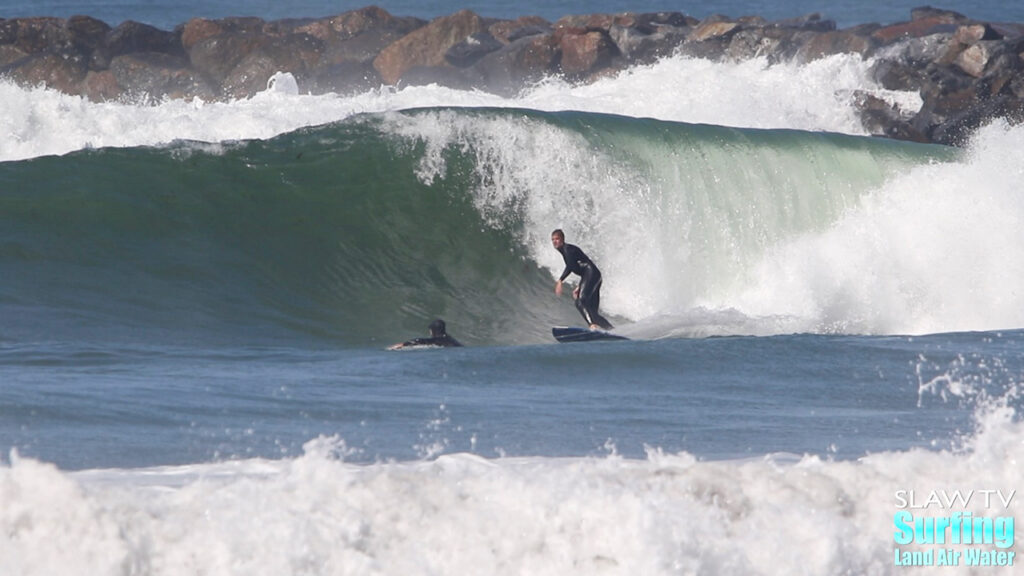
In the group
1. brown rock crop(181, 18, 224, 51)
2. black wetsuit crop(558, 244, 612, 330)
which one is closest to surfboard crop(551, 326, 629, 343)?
black wetsuit crop(558, 244, 612, 330)

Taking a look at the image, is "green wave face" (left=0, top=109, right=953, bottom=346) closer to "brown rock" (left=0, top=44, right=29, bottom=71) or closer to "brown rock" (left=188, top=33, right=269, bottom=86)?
"brown rock" (left=188, top=33, right=269, bottom=86)

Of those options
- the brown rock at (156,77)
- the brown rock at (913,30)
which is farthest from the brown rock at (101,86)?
the brown rock at (913,30)

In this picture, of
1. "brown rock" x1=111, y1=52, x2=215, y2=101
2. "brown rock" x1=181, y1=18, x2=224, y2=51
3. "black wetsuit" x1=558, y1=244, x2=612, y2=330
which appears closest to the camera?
"black wetsuit" x1=558, y1=244, x2=612, y2=330

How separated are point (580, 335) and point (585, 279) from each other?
4.79ft

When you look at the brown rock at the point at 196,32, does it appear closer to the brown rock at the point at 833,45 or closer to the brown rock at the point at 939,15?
the brown rock at the point at 833,45

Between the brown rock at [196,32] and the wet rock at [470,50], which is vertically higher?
the brown rock at [196,32]

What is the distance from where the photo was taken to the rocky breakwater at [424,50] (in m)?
30.1

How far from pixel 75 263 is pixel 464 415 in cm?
623

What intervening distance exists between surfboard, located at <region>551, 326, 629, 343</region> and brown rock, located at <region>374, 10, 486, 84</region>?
22.0 m

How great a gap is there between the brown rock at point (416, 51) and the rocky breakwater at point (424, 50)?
36 millimetres

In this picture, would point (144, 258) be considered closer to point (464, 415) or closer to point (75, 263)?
point (75, 263)

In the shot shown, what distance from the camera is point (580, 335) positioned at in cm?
1134

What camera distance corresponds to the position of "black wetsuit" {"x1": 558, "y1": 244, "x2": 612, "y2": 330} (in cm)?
1263

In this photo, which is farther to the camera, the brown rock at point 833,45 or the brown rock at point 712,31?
the brown rock at point 712,31
